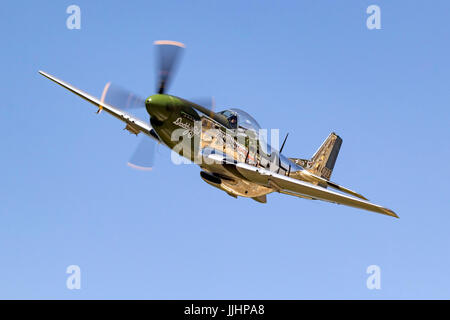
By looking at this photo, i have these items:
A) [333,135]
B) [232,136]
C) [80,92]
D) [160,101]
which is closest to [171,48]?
[160,101]

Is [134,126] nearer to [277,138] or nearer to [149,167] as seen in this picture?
[149,167]

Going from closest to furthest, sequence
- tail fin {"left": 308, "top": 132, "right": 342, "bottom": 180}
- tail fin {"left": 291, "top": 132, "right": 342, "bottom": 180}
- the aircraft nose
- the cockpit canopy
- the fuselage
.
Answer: the aircraft nose < the fuselage < the cockpit canopy < tail fin {"left": 291, "top": 132, "right": 342, "bottom": 180} < tail fin {"left": 308, "top": 132, "right": 342, "bottom": 180}

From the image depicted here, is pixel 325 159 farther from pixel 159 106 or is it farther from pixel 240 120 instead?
pixel 159 106

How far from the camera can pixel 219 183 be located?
2556 cm

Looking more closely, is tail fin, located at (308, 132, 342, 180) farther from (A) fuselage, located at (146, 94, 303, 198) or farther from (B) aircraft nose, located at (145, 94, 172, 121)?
(B) aircraft nose, located at (145, 94, 172, 121)

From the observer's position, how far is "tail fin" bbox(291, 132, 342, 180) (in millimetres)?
30688

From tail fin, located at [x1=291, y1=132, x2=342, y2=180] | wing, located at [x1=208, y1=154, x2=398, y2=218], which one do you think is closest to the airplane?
wing, located at [x1=208, y1=154, x2=398, y2=218]

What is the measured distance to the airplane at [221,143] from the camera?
74.4 feet

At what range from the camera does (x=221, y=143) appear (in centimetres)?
2427

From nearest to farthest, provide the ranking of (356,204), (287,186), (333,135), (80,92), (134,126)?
(356,204) → (287,186) → (134,126) → (80,92) → (333,135)

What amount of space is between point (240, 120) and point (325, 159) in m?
8.62

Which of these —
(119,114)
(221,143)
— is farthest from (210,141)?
(119,114)

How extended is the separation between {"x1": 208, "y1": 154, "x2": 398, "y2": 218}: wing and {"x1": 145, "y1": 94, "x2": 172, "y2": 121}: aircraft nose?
3011mm

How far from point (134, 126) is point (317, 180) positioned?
9.70 m
